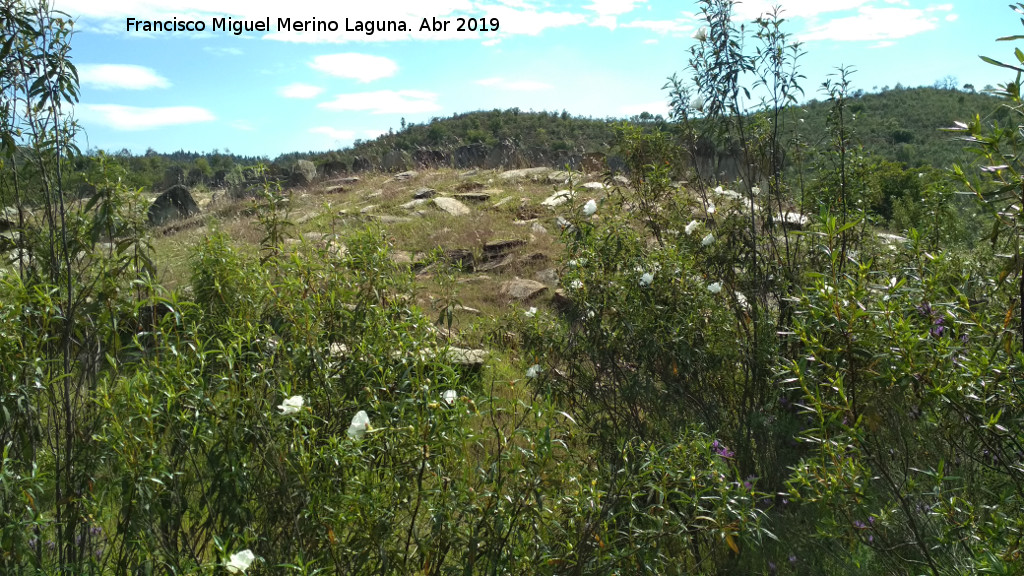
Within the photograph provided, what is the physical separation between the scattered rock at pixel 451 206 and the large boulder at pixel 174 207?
621cm

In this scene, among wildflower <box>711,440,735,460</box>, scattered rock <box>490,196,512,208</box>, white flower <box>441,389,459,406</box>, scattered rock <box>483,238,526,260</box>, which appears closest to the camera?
white flower <box>441,389,459,406</box>

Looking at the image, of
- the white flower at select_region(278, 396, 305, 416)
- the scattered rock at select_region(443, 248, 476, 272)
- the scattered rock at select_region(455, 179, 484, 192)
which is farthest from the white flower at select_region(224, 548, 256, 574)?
the scattered rock at select_region(455, 179, 484, 192)

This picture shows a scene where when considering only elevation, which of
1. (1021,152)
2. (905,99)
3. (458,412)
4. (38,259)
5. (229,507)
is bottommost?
(229,507)

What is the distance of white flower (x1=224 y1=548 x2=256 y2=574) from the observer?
1592 mm

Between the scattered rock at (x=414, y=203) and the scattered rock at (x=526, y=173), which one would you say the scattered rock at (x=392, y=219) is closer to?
the scattered rock at (x=414, y=203)

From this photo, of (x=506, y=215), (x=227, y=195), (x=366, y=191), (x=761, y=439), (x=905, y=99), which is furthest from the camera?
(x=905, y=99)

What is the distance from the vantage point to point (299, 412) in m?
1.91

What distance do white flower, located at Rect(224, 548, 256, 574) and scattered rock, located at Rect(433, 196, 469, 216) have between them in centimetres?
938

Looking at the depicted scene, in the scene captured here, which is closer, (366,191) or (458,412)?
(458,412)

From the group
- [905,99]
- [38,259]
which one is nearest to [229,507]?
[38,259]

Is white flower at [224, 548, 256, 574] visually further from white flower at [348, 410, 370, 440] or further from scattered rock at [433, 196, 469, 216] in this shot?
scattered rock at [433, 196, 469, 216]

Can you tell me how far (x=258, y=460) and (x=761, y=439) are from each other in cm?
243

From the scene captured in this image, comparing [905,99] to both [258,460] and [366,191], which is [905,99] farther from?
[258,460]

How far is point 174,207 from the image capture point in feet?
49.5
